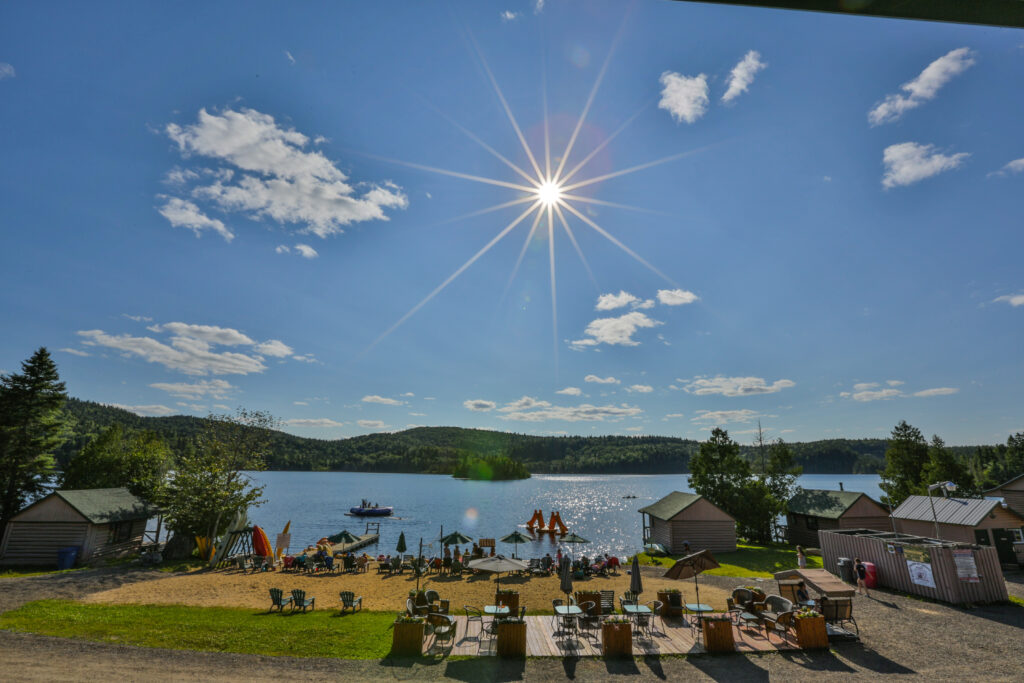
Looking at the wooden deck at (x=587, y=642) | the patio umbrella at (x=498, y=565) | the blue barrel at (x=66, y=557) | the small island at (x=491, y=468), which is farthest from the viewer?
the small island at (x=491, y=468)

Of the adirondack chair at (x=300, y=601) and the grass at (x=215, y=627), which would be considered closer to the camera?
the grass at (x=215, y=627)

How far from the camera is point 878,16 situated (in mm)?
2881

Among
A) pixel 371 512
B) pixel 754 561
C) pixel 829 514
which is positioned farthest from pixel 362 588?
pixel 371 512

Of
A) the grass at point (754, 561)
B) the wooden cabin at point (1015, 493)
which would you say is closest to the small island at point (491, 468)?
the grass at point (754, 561)

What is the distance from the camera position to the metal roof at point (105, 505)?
27.7 metres

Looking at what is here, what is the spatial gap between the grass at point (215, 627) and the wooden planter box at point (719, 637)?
987 centimetres

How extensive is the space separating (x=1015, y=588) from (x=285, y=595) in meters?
33.9

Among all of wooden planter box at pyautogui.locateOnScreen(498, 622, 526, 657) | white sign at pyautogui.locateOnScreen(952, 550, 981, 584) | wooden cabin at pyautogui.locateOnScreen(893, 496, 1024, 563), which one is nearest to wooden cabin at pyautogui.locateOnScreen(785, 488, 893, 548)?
wooden cabin at pyautogui.locateOnScreen(893, 496, 1024, 563)

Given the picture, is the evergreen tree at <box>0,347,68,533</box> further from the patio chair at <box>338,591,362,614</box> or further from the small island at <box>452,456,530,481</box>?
the small island at <box>452,456,530,481</box>

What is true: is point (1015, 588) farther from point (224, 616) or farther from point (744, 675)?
point (224, 616)

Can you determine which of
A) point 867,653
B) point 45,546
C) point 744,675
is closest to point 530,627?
point 744,675

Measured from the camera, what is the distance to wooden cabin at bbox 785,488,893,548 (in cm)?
3338

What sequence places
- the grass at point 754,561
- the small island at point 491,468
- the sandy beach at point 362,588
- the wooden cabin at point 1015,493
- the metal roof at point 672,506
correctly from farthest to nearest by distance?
the small island at point 491,468 → the metal roof at point 672,506 → the wooden cabin at point 1015,493 → the grass at point 754,561 → the sandy beach at point 362,588

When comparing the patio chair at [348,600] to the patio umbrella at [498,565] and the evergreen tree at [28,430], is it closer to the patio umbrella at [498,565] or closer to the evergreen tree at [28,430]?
the patio umbrella at [498,565]
